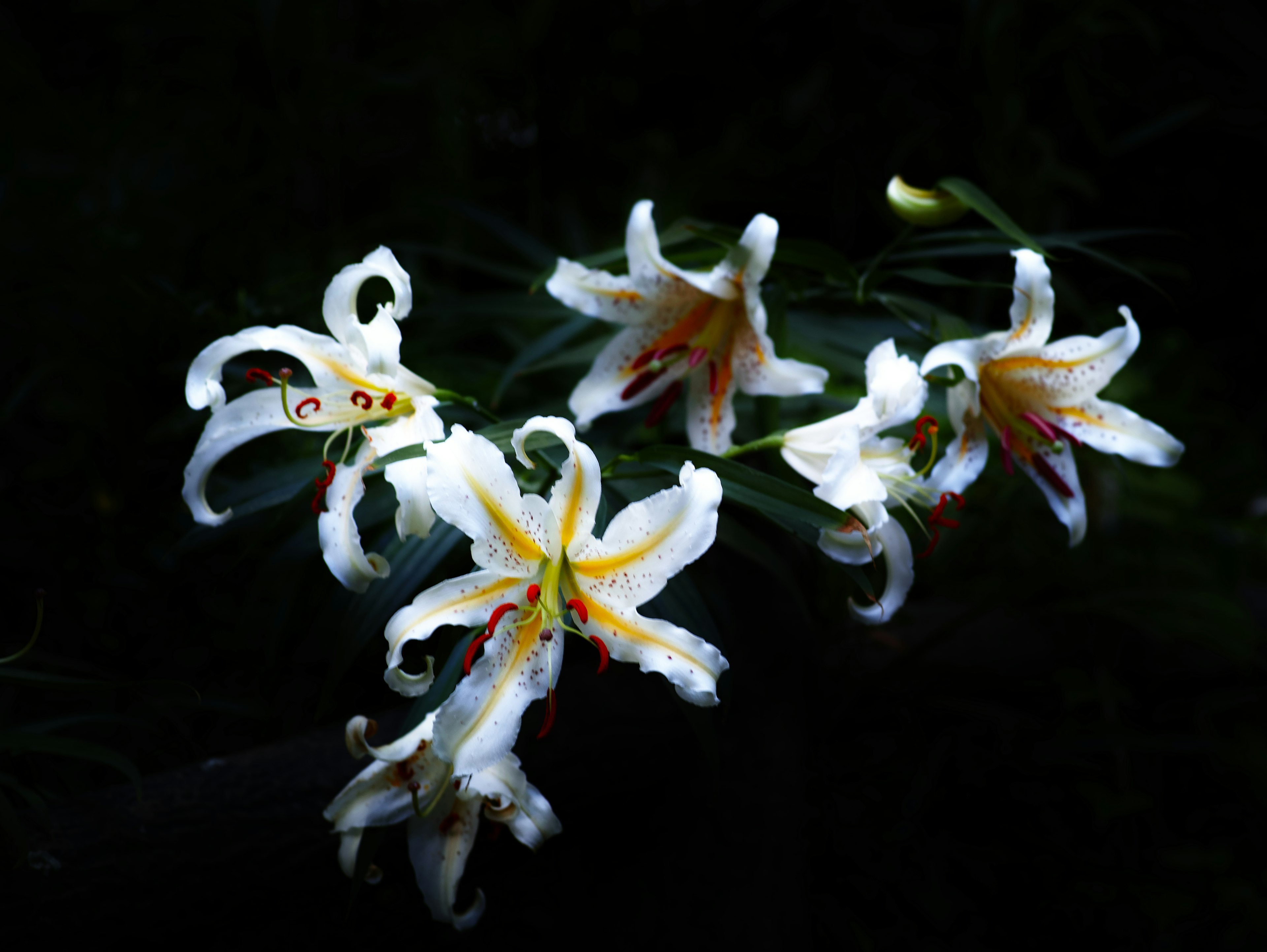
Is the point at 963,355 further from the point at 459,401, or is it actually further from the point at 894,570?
the point at 459,401

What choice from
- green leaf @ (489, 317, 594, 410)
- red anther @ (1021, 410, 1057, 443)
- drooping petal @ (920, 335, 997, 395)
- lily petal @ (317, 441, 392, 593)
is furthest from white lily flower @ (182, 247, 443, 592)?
red anther @ (1021, 410, 1057, 443)

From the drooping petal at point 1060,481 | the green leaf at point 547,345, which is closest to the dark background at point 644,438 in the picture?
the green leaf at point 547,345

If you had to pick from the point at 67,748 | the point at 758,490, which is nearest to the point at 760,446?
the point at 758,490

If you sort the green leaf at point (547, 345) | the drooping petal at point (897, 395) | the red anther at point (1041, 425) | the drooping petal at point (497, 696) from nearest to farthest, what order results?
1. the drooping petal at point (497, 696)
2. the drooping petal at point (897, 395)
3. the red anther at point (1041, 425)
4. the green leaf at point (547, 345)

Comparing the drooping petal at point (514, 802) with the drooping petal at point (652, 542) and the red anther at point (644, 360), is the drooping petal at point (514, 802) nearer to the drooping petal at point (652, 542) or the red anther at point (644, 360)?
the drooping petal at point (652, 542)

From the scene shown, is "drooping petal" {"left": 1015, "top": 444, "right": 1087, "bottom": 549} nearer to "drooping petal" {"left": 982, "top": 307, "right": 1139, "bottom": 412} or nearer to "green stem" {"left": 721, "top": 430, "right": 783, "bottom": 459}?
"drooping petal" {"left": 982, "top": 307, "right": 1139, "bottom": 412}

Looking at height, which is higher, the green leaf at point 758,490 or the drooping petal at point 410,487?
the drooping petal at point 410,487

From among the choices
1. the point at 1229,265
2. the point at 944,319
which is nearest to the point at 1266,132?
the point at 1229,265

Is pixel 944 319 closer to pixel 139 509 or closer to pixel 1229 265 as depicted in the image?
pixel 139 509
